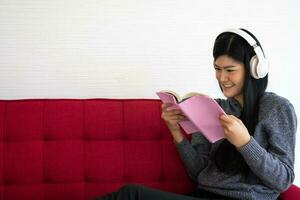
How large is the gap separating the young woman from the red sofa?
16 centimetres

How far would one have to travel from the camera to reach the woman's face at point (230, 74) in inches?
40.2

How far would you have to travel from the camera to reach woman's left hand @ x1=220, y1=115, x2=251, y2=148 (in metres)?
0.91

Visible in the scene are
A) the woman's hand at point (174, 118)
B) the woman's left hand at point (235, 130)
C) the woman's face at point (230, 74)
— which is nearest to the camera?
the woman's left hand at point (235, 130)

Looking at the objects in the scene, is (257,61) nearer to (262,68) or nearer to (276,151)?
(262,68)

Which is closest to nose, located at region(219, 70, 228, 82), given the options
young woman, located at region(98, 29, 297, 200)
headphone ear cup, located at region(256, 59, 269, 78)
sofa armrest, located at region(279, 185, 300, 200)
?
young woman, located at region(98, 29, 297, 200)

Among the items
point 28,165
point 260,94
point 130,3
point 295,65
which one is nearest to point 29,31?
point 130,3

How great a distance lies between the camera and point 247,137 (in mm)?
923

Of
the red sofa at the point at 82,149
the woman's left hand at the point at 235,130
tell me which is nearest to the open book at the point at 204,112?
the woman's left hand at the point at 235,130

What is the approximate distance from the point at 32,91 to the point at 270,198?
1.03 metres

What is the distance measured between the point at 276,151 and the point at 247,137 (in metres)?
0.13

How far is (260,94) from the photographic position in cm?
107

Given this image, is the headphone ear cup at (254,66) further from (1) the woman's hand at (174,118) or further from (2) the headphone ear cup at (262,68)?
(1) the woman's hand at (174,118)

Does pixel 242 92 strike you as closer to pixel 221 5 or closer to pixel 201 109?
pixel 201 109

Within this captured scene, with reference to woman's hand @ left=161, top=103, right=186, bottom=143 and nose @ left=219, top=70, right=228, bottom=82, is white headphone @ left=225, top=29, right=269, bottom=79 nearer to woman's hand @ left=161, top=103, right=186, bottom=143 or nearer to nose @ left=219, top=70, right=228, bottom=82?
nose @ left=219, top=70, right=228, bottom=82
